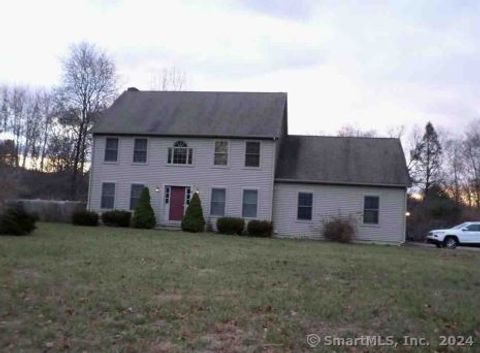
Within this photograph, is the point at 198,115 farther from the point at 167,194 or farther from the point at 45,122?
the point at 45,122

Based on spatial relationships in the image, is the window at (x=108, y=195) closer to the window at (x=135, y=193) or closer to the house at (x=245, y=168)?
the house at (x=245, y=168)

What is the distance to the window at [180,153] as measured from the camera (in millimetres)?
28031

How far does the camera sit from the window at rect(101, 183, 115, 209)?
28750 millimetres

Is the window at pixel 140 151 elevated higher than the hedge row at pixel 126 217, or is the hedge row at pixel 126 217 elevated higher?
the window at pixel 140 151

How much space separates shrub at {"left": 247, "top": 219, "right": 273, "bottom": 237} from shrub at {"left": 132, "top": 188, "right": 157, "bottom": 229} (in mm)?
4896

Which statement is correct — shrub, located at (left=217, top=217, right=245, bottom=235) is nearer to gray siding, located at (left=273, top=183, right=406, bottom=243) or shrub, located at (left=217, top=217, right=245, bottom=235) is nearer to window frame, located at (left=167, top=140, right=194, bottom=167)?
gray siding, located at (left=273, top=183, right=406, bottom=243)

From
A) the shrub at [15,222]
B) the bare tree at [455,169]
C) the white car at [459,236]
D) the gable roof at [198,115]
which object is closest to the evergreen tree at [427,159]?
the bare tree at [455,169]

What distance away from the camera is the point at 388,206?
2614 cm

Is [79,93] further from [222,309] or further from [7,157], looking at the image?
[222,309]

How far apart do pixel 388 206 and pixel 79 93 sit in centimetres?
2749

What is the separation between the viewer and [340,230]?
25.2 metres

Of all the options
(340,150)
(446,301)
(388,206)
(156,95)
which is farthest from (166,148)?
(446,301)

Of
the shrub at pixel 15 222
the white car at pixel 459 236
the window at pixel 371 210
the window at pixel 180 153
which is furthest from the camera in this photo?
the window at pixel 180 153

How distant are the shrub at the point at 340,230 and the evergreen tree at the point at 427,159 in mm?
35625
